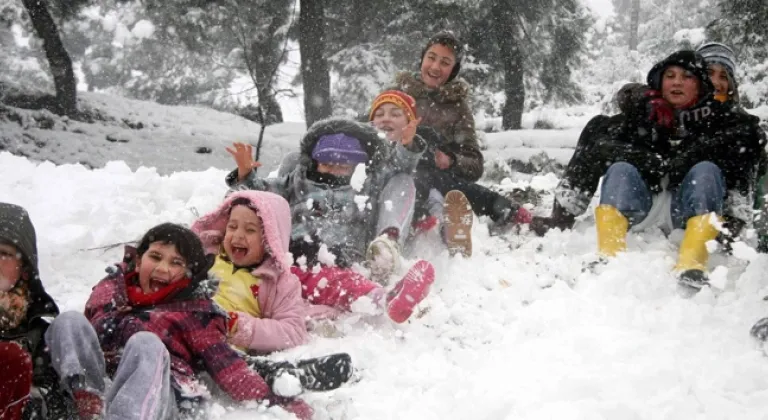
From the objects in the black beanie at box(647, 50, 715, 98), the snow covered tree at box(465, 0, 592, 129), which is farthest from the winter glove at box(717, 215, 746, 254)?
the snow covered tree at box(465, 0, 592, 129)

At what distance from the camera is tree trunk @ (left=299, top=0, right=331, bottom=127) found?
914 centimetres

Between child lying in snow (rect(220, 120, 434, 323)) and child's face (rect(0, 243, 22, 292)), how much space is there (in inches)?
45.8

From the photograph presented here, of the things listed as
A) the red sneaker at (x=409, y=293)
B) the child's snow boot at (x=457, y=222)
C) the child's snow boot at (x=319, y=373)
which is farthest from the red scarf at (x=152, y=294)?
the child's snow boot at (x=457, y=222)

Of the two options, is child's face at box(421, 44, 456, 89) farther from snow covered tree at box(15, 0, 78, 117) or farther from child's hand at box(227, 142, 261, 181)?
snow covered tree at box(15, 0, 78, 117)

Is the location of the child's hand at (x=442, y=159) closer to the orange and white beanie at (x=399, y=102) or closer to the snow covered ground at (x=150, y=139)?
the orange and white beanie at (x=399, y=102)

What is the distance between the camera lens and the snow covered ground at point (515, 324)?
2.43 m

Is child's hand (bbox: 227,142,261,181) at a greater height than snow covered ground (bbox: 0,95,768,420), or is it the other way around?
child's hand (bbox: 227,142,261,181)

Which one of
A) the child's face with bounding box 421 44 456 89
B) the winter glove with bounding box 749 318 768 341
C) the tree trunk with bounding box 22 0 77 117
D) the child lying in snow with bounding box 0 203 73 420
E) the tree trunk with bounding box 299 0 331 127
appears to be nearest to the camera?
the child lying in snow with bounding box 0 203 73 420

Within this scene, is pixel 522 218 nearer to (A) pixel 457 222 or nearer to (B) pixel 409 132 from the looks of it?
(A) pixel 457 222

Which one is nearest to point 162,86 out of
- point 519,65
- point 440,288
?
point 519,65

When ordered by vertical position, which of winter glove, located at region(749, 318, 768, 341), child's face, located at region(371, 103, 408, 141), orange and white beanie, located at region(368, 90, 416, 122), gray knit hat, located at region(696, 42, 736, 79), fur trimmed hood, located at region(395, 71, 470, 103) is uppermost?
gray knit hat, located at region(696, 42, 736, 79)

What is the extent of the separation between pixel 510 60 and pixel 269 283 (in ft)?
28.8

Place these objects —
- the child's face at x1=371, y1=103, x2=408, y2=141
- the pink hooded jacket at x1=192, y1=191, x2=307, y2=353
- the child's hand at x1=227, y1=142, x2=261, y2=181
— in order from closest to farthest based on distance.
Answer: the pink hooded jacket at x1=192, y1=191, x2=307, y2=353 → the child's hand at x1=227, y1=142, x2=261, y2=181 → the child's face at x1=371, y1=103, x2=408, y2=141

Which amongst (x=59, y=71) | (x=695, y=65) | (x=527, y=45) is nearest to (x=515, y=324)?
(x=695, y=65)
